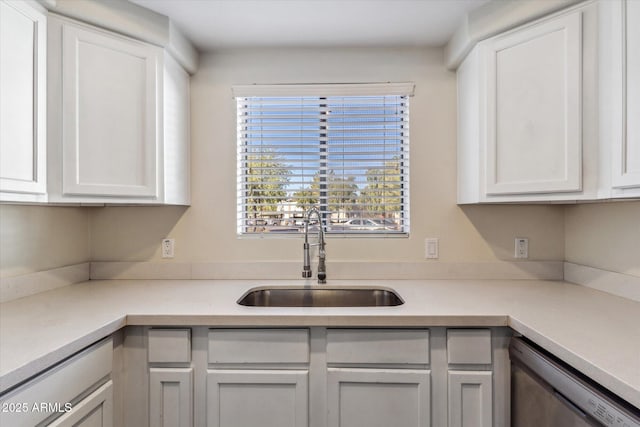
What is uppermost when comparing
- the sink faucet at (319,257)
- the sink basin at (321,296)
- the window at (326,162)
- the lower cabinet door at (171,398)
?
the window at (326,162)

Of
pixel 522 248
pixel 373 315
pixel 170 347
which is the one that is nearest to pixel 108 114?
pixel 170 347

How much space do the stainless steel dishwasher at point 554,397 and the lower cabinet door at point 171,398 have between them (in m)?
1.26

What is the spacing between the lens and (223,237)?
6.09 ft

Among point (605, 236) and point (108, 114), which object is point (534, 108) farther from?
point (108, 114)

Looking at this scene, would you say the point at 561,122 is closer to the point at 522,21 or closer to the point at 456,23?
the point at 522,21

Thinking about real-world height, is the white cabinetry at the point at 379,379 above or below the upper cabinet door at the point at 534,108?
below

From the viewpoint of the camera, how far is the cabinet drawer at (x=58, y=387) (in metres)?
0.79

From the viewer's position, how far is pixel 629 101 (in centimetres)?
110

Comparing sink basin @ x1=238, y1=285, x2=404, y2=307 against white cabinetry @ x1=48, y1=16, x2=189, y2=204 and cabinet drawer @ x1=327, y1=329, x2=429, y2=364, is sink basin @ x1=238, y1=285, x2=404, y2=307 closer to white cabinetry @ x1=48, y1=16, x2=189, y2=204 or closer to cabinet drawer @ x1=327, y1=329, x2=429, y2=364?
cabinet drawer @ x1=327, y1=329, x2=429, y2=364

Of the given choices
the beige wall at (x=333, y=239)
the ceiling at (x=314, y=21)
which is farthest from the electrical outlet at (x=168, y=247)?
the ceiling at (x=314, y=21)

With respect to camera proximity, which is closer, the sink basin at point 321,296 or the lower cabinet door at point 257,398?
the lower cabinet door at point 257,398

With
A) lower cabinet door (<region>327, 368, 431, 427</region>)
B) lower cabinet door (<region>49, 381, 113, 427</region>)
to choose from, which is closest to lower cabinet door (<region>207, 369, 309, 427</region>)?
lower cabinet door (<region>327, 368, 431, 427</region>)

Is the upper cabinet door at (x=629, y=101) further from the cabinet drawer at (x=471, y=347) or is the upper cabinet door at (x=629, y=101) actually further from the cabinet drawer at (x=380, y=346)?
the cabinet drawer at (x=380, y=346)

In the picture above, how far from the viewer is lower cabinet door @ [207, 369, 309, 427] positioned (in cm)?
121
